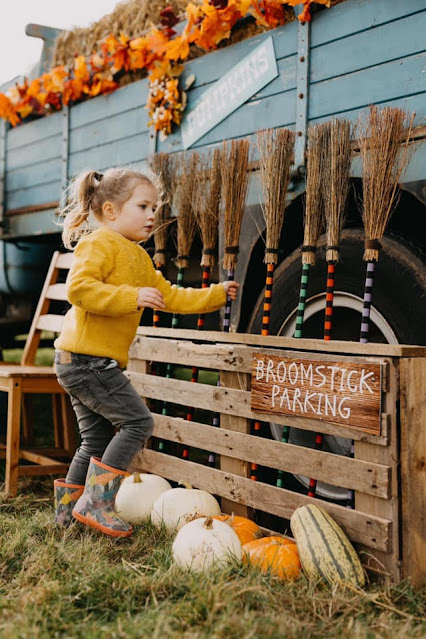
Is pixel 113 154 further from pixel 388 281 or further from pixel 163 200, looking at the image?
pixel 388 281

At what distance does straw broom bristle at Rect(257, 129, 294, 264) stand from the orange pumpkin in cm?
98

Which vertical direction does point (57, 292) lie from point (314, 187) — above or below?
below

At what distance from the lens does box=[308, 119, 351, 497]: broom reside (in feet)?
8.23

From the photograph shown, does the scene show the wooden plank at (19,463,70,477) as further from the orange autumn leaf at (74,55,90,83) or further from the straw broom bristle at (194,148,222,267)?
the orange autumn leaf at (74,55,90,83)

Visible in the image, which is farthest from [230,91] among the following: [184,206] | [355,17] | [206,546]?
[206,546]

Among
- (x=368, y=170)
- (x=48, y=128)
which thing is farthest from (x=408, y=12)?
(x=48, y=128)

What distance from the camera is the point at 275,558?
223 cm

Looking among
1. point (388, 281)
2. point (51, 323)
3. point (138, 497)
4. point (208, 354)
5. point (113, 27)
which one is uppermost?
point (113, 27)

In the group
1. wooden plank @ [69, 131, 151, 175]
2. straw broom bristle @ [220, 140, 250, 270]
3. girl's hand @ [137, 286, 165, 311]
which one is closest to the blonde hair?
straw broom bristle @ [220, 140, 250, 270]

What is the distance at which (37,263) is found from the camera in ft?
17.2

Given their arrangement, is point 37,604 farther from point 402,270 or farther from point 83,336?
point 402,270

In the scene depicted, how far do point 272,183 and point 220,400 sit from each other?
850mm

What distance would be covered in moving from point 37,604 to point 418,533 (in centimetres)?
110

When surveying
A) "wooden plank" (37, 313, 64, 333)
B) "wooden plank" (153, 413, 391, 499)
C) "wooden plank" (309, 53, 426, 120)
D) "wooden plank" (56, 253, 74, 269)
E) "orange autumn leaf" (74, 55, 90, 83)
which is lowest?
"wooden plank" (153, 413, 391, 499)
